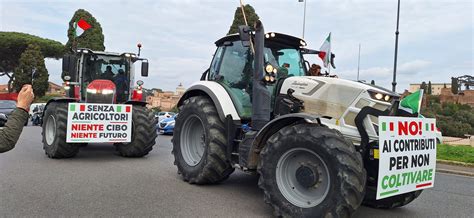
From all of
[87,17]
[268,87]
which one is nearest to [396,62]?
[268,87]

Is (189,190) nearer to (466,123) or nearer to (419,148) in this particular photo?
(419,148)

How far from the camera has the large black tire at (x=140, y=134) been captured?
9.23m

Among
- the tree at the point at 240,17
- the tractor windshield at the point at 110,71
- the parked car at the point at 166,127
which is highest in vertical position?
the tree at the point at 240,17

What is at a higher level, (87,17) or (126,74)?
(87,17)

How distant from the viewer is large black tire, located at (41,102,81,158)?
8.76 m

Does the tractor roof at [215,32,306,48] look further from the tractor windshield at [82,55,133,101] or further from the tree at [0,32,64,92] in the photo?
the tree at [0,32,64,92]

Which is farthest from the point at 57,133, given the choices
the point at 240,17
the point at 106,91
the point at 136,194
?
the point at 240,17

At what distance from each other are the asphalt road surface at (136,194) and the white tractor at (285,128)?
42 centimetres

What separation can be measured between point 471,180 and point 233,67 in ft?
20.6

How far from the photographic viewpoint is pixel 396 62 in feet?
49.8

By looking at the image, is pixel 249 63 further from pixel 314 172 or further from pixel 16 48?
pixel 16 48

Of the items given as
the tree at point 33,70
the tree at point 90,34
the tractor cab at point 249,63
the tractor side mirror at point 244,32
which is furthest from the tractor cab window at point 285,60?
the tree at point 33,70

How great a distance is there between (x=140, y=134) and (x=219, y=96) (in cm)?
369

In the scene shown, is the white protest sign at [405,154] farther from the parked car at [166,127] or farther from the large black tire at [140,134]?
the parked car at [166,127]
